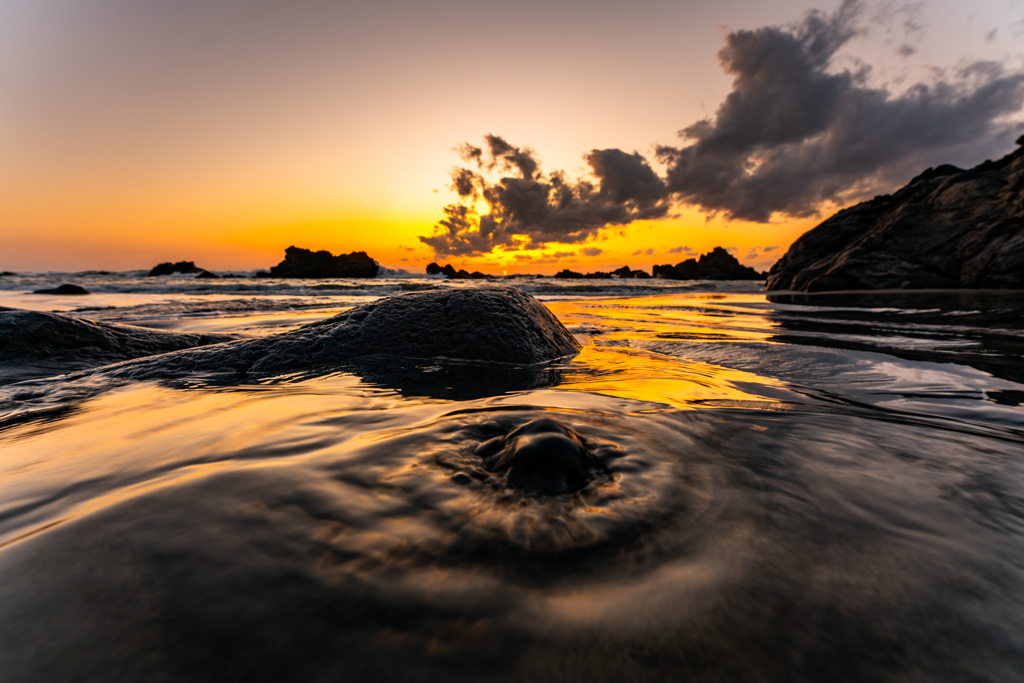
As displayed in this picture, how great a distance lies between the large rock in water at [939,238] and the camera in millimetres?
14391

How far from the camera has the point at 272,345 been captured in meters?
3.14

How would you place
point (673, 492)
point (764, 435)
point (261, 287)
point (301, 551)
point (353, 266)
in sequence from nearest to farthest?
point (301, 551), point (673, 492), point (764, 435), point (261, 287), point (353, 266)

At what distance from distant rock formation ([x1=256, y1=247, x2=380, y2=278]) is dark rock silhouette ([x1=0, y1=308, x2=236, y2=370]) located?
32.0m

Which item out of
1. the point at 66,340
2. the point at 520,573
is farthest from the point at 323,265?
the point at 520,573

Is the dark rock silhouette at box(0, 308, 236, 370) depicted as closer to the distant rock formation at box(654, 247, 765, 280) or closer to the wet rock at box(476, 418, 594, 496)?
the wet rock at box(476, 418, 594, 496)

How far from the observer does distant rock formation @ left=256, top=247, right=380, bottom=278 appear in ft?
115

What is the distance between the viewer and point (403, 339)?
3.25 meters

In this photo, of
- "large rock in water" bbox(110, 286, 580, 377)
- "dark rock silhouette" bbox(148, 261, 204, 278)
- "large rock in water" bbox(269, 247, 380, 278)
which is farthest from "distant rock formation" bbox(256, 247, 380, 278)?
Answer: "large rock in water" bbox(110, 286, 580, 377)

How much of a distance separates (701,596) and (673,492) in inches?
15.0

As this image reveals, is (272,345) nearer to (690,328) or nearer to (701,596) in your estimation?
(701,596)

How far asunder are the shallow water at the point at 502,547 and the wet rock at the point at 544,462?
57 mm

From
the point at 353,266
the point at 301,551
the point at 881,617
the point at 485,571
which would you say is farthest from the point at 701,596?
the point at 353,266

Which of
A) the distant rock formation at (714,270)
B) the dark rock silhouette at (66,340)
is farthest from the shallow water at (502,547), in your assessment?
the distant rock formation at (714,270)

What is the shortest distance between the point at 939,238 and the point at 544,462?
2394cm
